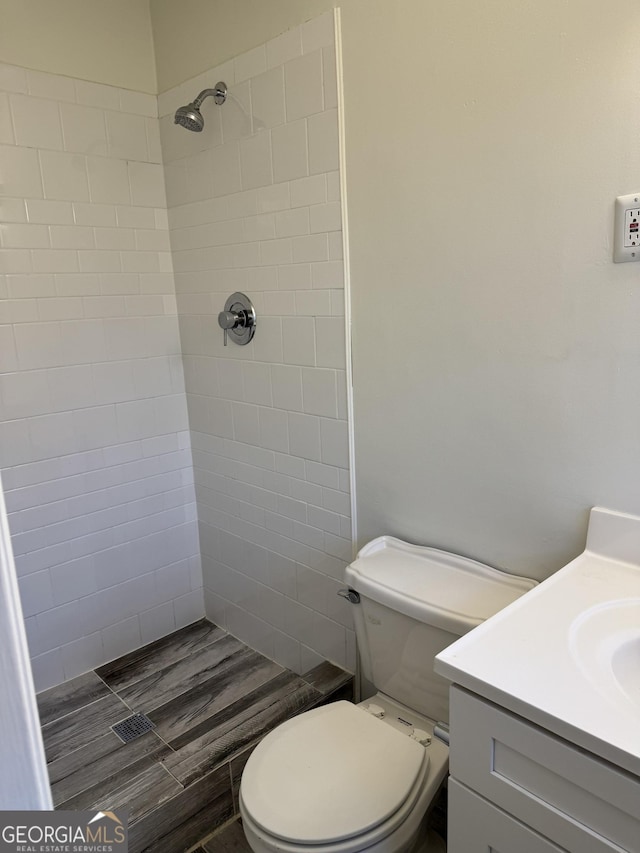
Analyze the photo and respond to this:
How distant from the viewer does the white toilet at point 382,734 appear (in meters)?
1.22

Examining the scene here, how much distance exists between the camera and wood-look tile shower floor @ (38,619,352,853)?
163 centimetres

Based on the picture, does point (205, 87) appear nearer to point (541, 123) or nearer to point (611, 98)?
point (541, 123)

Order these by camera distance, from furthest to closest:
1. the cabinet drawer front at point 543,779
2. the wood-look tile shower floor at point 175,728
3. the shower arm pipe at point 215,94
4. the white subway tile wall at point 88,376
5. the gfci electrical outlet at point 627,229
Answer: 1. the white subway tile wall at point 88,376
2. the shower arm pipe at point 215,94
3. the wood-look tile shower floor at point 175,728
4. the gfci electrical outlet at point 627,229
5. the cabinet drawer front at point 543,779

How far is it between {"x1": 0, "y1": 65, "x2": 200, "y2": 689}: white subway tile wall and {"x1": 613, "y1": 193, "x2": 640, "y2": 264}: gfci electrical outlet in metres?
1.64

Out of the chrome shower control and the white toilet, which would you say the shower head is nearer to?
the chrome shower control

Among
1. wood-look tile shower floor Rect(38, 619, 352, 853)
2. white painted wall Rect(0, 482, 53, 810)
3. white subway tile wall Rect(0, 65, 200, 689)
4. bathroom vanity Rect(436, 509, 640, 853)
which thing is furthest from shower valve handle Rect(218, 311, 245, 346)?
white painted wall Rect(0, 482, 53, 810)

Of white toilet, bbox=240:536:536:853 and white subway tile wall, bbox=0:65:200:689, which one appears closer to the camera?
white toilet, bbox=240:536:536:853

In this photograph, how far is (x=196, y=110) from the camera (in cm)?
184

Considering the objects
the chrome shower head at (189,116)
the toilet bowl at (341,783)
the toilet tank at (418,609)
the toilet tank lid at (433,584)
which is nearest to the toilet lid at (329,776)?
the toilet bowl at (341,783)

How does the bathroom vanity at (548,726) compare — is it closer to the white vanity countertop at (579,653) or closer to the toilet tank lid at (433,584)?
the white vanity countertop at (579,653)

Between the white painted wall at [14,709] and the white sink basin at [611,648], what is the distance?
0.77 meters

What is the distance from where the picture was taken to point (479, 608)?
1367 mm

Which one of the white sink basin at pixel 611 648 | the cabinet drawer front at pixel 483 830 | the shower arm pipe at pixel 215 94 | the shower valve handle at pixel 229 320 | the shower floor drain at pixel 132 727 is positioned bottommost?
the shower floor drain at pixel 132 727

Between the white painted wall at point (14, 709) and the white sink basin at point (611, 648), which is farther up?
the white painted wall at point (14, 709)
